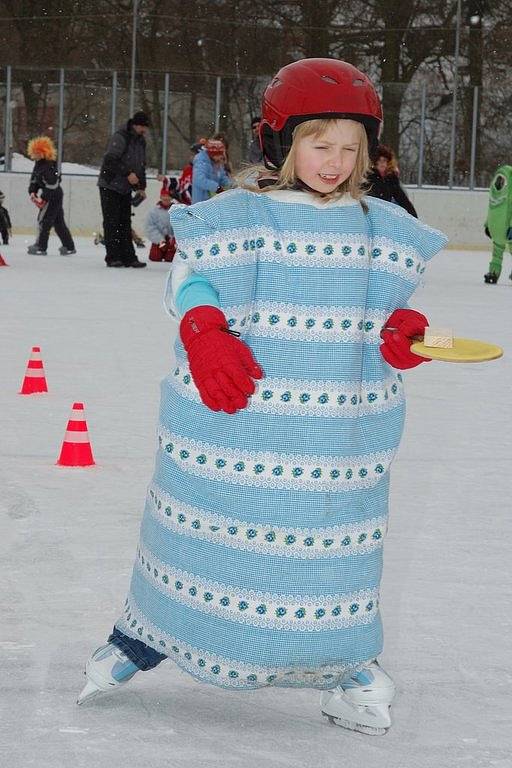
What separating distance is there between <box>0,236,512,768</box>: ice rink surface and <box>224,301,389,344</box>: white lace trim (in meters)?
0.70

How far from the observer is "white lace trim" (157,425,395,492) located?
2.59 meters

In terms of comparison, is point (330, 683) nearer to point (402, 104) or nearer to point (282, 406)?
point (282, 406)

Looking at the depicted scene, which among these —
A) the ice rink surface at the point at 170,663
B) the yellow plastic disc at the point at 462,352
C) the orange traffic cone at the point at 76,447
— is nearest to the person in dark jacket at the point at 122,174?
the ice rink surface at the point at 170,663

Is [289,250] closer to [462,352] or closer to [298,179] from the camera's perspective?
[298,179]

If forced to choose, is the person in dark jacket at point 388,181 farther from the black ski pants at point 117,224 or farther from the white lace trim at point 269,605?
the white lace trim at point 269,605

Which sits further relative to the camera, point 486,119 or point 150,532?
point 486,119

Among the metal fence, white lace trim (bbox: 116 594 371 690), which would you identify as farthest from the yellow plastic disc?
the metal fence

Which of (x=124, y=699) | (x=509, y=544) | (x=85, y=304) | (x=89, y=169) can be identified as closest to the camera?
(x=124, y=699)

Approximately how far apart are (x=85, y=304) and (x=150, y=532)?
8316mm

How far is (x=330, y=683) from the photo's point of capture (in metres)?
2.65

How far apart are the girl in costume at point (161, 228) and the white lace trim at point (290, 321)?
13.1 m

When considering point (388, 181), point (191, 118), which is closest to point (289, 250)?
point (388, 181)

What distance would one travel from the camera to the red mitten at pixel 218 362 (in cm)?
239

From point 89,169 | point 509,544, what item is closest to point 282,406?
point 509,544
